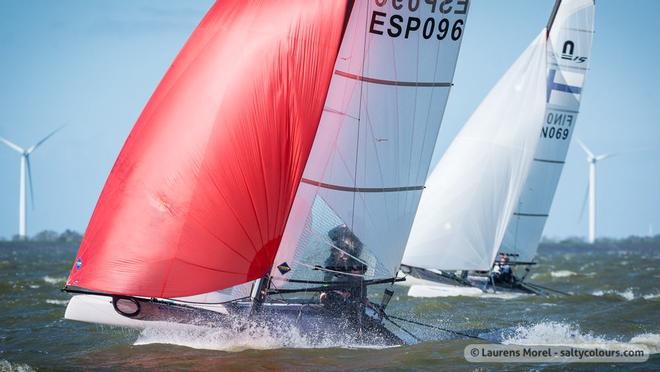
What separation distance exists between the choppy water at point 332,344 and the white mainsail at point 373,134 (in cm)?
102

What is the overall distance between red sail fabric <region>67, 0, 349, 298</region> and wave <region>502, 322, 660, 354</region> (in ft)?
14.1

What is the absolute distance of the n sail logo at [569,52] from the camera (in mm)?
21219

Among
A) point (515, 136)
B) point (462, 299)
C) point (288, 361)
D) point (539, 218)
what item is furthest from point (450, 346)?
point (539, 218)

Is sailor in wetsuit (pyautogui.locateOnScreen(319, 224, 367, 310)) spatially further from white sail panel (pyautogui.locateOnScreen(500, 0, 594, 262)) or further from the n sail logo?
the n sail logo

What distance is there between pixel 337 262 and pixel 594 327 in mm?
5576

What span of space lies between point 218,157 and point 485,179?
10771mm

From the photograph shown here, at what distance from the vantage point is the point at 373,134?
11.4m

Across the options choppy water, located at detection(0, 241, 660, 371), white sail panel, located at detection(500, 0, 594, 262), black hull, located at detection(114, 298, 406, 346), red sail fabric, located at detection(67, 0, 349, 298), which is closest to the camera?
red sail fabric, located at detection(67, 0, 349, 298)

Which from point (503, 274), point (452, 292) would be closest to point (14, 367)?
point (452, 292)

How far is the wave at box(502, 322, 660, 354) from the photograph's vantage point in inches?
481

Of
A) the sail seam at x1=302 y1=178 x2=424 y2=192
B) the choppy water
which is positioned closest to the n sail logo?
the choppy water

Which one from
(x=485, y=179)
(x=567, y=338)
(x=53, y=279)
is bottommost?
(x=53, y=279)

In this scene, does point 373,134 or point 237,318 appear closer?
point 237,318

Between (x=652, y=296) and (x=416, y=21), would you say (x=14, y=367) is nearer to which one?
(x=416, y=21)
